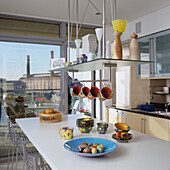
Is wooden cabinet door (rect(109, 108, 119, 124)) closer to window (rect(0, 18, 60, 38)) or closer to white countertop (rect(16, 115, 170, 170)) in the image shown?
window (rect(0, 18, 60, 38))

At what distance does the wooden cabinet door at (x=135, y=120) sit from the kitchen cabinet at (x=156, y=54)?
0.74 m

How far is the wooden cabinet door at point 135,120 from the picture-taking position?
11.5 feet

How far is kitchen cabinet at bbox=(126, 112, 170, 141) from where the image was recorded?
3.06 m

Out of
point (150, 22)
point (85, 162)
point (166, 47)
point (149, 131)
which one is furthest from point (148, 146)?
point (150, 22)

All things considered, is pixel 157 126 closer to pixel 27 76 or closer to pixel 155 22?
pixel 155 22

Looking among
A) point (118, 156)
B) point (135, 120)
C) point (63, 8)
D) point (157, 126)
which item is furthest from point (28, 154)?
point (63, 8)

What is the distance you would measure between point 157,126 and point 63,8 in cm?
246

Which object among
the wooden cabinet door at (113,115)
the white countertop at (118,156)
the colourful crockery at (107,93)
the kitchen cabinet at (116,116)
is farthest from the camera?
the wooden cabinet door at (113,115)

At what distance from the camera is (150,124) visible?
131 inches

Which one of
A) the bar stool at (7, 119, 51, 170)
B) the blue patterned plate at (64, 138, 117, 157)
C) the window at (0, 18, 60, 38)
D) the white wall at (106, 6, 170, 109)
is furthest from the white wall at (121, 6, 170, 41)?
the bar stool at (7, 119, 51, 170)

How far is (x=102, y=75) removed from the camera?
455 centimetres

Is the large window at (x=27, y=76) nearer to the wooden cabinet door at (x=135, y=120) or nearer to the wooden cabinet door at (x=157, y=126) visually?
the wooden cabinet door at (x=135, y=120)

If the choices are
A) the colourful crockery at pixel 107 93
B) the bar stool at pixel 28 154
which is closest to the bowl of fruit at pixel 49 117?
the bar stool at pixel 28 154

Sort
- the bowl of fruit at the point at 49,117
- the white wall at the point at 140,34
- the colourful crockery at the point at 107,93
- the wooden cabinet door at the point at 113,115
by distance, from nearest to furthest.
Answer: the colourful crockery at the point at 107,93 → the bowl of fruit at the point at 49,117 → the white wall at the point at 140,34 → the wooden cabinet door at the point at 113,115
